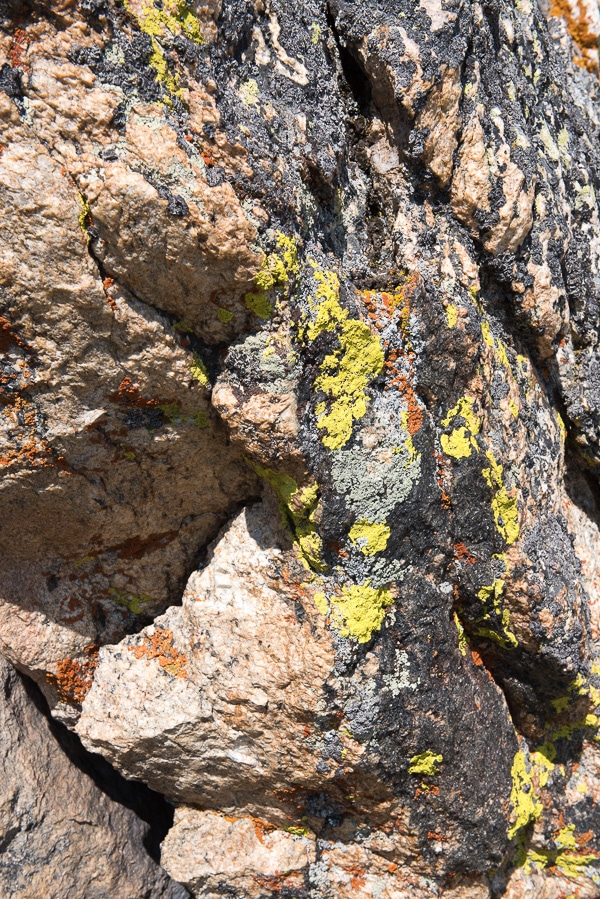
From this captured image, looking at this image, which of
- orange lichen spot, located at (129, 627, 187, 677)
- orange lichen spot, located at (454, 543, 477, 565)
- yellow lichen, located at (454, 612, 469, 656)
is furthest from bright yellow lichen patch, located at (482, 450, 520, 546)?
orange lichen spot, located at (129, 627, 187, 677)

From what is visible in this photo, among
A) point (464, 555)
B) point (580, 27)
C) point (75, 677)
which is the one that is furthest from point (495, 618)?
point (580, 27)

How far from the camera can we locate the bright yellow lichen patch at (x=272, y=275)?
85.2 inches

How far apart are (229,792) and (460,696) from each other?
3.96ft

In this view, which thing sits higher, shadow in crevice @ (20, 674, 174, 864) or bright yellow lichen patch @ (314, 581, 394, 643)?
bright yellow lichen patch @ (314, 581, 394, 643)

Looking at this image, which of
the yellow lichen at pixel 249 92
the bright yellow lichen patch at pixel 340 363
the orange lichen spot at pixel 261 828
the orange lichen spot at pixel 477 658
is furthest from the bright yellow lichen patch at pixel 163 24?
the orange lichen spot at pixel 261 828

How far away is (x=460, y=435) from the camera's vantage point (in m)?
2.63

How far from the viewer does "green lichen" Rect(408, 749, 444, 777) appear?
2709mm

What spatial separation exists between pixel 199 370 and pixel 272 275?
45 centimetres

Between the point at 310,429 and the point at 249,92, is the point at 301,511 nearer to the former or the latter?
the point at 310,429

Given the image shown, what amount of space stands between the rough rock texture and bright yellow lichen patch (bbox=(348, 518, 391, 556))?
1896mm

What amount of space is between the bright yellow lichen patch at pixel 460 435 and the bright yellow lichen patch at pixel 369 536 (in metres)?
0.43

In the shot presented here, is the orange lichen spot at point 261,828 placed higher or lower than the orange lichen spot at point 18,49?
lower

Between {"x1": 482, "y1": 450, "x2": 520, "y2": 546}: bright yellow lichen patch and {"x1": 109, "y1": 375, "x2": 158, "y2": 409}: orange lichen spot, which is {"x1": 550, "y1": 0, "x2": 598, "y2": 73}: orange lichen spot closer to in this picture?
{"x1": 482, "y1": 450, "x2": 520, "y2": 546}: bright yellow lichen patch

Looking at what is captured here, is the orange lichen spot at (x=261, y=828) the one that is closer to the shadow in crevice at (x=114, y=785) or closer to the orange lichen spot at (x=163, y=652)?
the shadow in crevice at (x=114, y=785)
